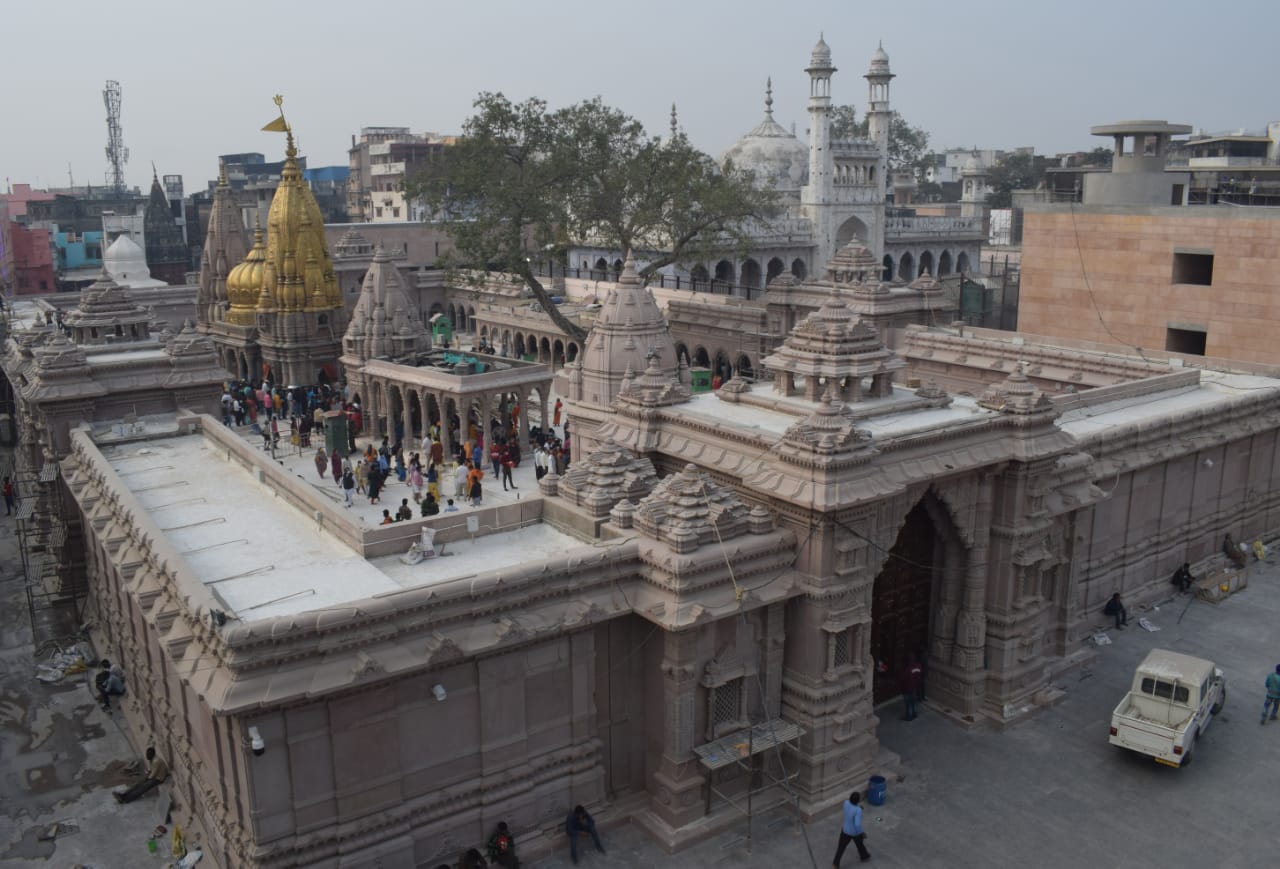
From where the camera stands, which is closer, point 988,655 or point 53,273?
point 988,655

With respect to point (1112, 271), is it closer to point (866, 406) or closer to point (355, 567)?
point (866, 406)

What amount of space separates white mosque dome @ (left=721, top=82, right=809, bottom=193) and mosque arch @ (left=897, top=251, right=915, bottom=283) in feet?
27.7

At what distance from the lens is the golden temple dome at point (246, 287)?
45844mm

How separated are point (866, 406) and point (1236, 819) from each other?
8.11 m

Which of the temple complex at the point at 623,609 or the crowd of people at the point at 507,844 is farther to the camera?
the crowd of people at the point at 507,844

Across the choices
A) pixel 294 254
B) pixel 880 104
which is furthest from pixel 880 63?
pixel 294 254

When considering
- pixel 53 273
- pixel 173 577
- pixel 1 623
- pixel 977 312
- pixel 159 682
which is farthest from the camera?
pixel 53 273

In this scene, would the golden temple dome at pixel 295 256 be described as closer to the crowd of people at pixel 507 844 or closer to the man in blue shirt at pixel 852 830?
the crowd of people at pixel 507 844

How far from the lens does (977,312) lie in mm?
51469

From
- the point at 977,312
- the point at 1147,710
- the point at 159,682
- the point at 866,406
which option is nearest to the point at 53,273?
the point at 977,312

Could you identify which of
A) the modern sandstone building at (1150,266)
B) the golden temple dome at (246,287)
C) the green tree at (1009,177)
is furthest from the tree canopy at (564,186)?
the green tree at (1009,177)

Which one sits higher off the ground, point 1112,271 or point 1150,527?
A: point 1112,271

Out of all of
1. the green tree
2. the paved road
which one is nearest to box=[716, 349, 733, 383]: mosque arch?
the paved road

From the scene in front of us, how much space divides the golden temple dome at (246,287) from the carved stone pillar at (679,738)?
3569cm
